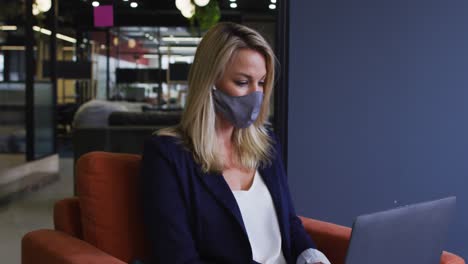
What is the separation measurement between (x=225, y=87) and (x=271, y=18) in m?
1.57

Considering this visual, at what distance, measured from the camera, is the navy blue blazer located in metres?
1.77

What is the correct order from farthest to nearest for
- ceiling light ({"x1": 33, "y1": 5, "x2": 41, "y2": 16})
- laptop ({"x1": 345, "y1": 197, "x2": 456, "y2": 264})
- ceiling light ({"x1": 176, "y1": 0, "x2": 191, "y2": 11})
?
1. ceiling light ({"x1": 33, "y1": 5, "x2": 41, "y2": 16})
2. ceiling light ({"x1": 176, "y1": 0, "x2": 191, "y2": 11})
3. laptop ({"x1": 345, "y1": 197, "x2": 456, "y2": 264})

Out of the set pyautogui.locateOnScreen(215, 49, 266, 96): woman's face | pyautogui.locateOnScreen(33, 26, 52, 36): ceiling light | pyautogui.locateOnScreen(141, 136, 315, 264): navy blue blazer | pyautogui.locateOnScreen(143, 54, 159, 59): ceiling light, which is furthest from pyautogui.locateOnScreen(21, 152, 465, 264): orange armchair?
pyautogui.locateOnScreen(33, 26, 52, 36): ceiling light

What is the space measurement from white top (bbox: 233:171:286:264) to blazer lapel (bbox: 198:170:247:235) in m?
0.05

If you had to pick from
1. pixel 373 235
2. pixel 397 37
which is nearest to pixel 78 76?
pixel 397 37

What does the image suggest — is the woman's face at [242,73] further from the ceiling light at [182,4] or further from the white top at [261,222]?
the ceiling light at [182,4]

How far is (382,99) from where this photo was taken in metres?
3.26

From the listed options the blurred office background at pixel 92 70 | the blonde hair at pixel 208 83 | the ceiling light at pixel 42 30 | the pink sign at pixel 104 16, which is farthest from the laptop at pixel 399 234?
the ceiling light at pixel 42 30

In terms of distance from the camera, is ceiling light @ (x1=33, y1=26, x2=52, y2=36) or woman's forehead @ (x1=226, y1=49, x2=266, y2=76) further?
ceiling light @ (x1=33, y1=26, x2=52, y2=36)

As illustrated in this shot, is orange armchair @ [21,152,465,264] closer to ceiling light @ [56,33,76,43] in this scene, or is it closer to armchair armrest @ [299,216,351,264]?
armchair armrest @ [299,216,351,264]

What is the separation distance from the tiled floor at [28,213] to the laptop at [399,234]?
115 inches

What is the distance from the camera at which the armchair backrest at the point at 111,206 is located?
1.99 metres

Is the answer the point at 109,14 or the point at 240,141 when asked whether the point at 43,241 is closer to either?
the point at 240,141

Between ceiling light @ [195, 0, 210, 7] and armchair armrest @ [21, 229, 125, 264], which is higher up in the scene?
ceiling light @ [195, 0, 210, 7]
